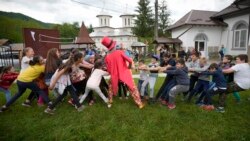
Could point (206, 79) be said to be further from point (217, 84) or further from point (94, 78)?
point (94, 78)

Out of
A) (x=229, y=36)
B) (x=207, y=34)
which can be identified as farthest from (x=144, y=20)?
(x=229, y=36)

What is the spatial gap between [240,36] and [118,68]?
18832 millimetres

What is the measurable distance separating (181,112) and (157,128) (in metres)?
1.19

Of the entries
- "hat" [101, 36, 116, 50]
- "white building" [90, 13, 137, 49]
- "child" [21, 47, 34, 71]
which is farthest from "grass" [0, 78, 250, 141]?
"white building" [90, 13, 137, 49]

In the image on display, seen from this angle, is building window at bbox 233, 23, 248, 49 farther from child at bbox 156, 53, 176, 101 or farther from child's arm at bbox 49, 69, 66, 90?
child's arm at bbox 49, 69, 66, 90

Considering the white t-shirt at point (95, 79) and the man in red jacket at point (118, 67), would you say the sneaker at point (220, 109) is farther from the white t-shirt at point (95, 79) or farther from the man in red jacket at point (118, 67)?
the white t-shirt at point (95, 79)

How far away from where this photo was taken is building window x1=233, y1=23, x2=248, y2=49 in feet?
60.2

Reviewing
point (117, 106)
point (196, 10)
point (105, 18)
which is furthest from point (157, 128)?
point (105, 18)

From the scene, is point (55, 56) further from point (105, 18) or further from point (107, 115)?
point (105, 18)

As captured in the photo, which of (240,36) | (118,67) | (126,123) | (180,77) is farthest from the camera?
(240,36)

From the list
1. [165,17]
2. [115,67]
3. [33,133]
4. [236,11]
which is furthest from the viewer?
[165,17]

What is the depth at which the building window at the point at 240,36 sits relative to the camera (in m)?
18.4

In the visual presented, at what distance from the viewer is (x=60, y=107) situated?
17.5ft

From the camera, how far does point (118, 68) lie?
5.00 metres
